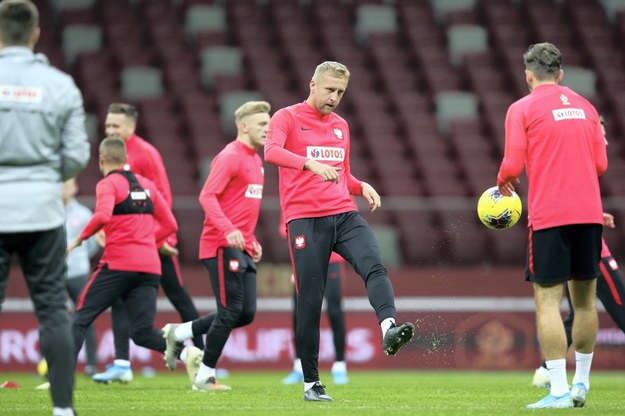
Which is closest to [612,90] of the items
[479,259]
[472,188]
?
[472,188]

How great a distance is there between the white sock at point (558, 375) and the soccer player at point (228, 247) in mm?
2787

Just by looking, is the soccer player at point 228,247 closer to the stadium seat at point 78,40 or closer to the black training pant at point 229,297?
the black training pant at point 229,297

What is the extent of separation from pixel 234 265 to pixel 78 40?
1283 centimetres

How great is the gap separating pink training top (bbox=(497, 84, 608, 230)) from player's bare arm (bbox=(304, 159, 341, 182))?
106cm

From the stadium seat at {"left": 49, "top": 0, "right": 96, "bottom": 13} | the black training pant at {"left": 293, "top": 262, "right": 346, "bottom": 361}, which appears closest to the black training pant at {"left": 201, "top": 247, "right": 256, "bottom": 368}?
the black training pant at {"left": 293, "top": 262, "right": 346, "bottom": 361}

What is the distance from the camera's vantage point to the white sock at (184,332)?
31.2ft

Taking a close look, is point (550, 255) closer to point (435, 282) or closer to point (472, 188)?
point (435, 282)

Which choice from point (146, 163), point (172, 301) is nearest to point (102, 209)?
point (146, 163)

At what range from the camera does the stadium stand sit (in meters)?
18.0

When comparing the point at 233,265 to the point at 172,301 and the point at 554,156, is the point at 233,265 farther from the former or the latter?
the point at 554,156

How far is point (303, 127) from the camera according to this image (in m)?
7.83

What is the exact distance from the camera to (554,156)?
7090mm

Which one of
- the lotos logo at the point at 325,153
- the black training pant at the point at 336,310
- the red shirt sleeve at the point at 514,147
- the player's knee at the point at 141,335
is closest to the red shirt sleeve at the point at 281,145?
the lotos logo at the point at 325,153

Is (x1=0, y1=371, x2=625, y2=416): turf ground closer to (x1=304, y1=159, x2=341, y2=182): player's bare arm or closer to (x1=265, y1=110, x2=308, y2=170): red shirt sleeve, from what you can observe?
(x1=304, y1=159, x2=341, y2=182): player's bare arm
